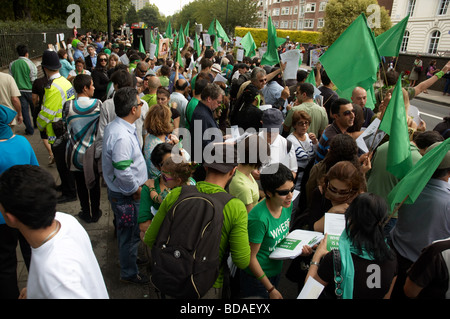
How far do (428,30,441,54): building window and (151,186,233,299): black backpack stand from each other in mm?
41689

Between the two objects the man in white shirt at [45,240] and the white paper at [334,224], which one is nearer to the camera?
the man in white shirt at [45,240]

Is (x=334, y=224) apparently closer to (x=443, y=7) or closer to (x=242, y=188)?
(x=242, y=188)

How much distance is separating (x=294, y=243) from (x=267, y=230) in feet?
0.91

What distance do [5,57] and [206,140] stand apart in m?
13.1

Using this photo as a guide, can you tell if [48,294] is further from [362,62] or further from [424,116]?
[424,116]

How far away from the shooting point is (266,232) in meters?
2.34

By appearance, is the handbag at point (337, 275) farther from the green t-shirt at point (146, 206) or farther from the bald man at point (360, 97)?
the bald man at point (360, 97)

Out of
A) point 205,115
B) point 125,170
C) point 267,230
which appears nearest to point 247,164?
point 267,230

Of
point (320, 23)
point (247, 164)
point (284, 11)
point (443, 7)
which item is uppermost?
point (284, 11)

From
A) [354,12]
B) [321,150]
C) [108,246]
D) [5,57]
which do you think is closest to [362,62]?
[321,150]

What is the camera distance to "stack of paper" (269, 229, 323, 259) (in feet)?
7.70

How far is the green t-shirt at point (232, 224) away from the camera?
6.48 feet

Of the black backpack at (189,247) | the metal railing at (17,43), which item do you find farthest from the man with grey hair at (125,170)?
the metal railing at (17,43)
